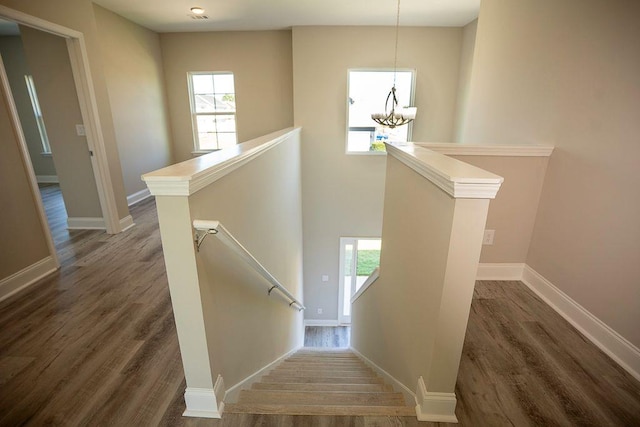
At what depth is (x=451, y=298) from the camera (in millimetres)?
1241

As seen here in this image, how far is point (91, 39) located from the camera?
130 inches

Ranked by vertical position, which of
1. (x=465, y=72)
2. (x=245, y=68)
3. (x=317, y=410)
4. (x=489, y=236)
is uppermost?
(x=245, y=68)

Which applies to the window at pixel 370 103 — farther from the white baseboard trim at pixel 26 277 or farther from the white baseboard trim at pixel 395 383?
the white baseboard trim at pixel 26 277

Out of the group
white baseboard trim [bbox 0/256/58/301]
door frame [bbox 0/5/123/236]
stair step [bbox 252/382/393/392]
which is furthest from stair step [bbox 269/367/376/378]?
door frame [bbox 0/5/123/236]

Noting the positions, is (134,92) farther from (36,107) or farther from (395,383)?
(395,383)

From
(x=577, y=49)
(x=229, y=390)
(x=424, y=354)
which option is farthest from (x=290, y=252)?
(x=577, y=49)

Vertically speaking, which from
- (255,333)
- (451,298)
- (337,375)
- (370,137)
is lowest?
(337,375)

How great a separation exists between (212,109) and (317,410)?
562 cm

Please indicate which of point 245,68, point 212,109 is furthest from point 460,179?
point 212,109

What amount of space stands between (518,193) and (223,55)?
516cm

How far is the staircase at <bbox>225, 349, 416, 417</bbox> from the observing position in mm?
1429

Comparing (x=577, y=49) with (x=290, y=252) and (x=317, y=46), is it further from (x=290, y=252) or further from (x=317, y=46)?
(x=317, y=46)

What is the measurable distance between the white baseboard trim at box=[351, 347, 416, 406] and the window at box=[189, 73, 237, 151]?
4627mm

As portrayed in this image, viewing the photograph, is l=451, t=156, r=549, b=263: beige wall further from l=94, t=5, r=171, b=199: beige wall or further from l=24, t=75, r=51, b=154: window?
l=24, t=75, r=51, b=154: window
